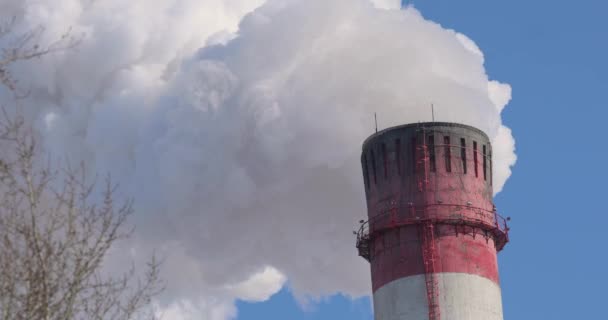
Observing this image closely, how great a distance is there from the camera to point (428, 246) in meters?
66.6

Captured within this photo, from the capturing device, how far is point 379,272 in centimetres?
6781

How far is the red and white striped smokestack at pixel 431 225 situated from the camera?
65.4 m

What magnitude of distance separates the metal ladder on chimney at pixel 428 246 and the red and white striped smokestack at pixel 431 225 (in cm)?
5

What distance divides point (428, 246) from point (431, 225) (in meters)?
1.45

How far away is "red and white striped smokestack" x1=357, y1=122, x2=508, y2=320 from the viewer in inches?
2574

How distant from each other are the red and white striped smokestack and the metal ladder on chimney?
52 millimetres

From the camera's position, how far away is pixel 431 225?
6750 cm

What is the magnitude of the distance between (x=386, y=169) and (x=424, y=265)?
21.7 feet

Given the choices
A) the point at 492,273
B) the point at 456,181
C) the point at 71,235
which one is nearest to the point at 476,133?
the point at 456,181

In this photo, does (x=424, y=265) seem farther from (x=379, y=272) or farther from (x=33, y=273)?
(x=33, y=273)

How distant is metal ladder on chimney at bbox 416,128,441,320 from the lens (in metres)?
64.9

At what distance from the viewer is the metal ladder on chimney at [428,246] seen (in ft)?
213

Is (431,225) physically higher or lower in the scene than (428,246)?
higher

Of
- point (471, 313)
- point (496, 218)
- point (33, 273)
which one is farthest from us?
point (496, 218)
